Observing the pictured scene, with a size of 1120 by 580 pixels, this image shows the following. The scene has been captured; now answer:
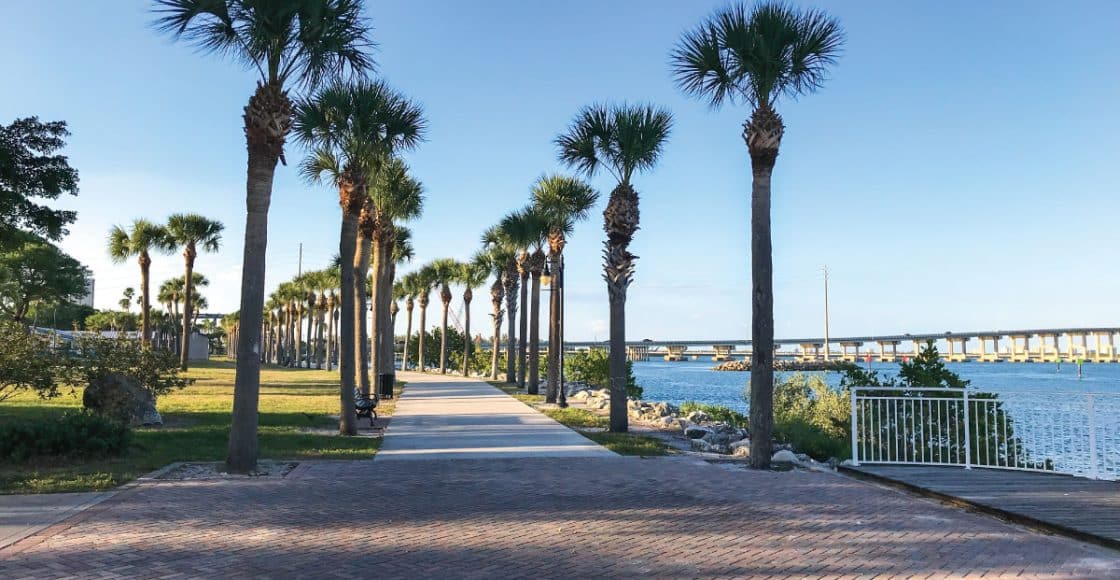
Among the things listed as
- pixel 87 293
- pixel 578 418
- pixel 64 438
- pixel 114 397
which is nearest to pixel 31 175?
pixel 114 397

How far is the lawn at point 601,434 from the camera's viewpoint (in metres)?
13.8

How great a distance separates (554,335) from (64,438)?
19284mm

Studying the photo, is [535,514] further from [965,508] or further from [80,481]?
[80,481]

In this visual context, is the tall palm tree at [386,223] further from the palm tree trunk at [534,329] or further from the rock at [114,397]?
the rock at [114,397]

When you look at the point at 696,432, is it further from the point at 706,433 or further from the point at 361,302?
the point at 361,302

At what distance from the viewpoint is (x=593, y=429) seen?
58.3 ft

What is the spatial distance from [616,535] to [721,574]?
1.48 m

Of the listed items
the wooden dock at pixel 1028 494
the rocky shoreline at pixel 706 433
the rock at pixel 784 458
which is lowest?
the rocky shoreline at pixel 706 433

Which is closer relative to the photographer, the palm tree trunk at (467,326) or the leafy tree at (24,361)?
the leafy tree at (24,361)

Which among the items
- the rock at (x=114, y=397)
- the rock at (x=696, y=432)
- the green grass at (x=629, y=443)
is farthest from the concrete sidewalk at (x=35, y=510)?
the rock at (x=696, y=432)

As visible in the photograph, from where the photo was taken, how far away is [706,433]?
54.6 ft

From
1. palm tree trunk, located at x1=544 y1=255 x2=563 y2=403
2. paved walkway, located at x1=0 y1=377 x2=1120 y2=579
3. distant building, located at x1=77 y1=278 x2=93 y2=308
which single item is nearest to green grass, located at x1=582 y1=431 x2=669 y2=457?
paved walkway, located at x1=0 y1=377 x2=1120 y2=579

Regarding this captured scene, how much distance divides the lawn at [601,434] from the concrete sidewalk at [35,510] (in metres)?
7.93

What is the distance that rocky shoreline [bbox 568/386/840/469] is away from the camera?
12.6m
